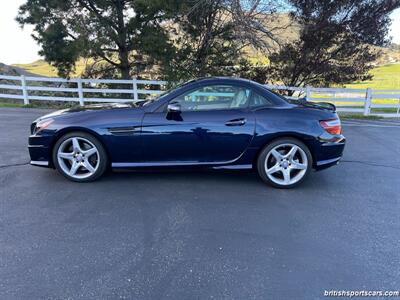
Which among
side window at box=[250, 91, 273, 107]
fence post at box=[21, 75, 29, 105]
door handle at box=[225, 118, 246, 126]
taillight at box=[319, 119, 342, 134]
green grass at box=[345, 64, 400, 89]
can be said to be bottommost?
taillight at box=[319, 119, 342, 134]

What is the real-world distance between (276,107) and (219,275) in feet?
8.14

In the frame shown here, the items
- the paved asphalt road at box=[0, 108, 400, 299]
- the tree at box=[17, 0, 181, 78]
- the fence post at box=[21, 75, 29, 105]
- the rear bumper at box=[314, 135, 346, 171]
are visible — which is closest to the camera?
the paved asphalt road at box=[0, 108, 400, 299]

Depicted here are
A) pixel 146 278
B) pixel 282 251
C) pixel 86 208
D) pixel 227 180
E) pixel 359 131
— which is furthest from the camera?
pixel 359 131

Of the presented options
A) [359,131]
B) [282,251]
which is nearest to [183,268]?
[282,251]

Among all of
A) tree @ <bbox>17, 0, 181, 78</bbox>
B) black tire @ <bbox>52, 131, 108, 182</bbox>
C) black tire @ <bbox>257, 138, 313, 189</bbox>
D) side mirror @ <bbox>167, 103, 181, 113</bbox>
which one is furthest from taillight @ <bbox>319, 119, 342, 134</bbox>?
tree @ <bbox>17, 0, 181, 78</bbox>

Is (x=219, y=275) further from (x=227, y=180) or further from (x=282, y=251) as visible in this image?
Result: (x=227, y=180)

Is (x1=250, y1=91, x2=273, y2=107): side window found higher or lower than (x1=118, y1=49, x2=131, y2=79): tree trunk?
lower

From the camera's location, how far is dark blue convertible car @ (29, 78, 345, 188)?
13.4 feet

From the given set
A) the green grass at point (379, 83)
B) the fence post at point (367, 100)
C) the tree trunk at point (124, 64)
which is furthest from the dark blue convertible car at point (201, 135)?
the green grass at point (379, 83)

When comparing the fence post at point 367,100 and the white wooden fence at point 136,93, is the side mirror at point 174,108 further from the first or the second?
the fence post at point 367,100

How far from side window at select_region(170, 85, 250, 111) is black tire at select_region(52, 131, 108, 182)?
1154 mm

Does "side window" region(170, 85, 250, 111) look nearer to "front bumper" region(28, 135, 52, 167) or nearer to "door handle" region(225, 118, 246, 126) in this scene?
"door handle" region(225, 118, 246, 126)

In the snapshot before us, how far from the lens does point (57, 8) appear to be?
10.7 m

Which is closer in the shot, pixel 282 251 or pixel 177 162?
pixel 282 251
